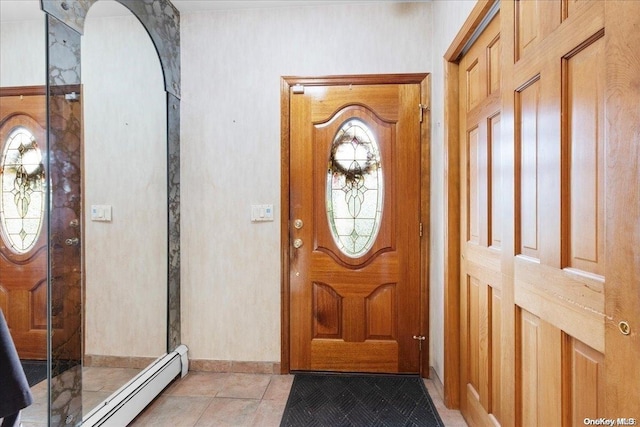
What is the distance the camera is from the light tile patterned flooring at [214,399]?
1694 millimetres

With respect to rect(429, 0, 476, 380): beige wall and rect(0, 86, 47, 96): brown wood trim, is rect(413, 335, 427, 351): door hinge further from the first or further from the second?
rect(0, 86, 47, 96): brown wood trim

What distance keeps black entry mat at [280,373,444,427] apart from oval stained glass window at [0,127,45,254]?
5.31 ft

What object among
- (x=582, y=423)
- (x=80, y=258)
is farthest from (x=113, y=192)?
(x=582, y=423)

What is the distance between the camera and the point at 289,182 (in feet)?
7.56

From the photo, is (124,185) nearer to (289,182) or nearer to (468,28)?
(289,182)

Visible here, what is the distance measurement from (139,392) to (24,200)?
1218 millimetres

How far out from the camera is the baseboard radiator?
62.7 inches

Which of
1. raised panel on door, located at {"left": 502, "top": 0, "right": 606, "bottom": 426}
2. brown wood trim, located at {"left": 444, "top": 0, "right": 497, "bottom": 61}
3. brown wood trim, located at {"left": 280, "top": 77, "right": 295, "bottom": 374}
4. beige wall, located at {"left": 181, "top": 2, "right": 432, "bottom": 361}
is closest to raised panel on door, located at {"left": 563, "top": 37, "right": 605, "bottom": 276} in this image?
raised panel on door, located at {"left": 502, "top": 0, "right": 606, "bottom": 426}

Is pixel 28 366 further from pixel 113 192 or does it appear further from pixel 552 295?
pixel 552 295

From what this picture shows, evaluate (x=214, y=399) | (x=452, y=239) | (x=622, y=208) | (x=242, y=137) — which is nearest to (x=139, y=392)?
(x=214, y=399)

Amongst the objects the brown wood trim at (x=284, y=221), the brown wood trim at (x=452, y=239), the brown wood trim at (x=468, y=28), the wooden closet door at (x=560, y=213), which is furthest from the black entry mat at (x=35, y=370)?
the brown wood trim at (x=468, y=28)

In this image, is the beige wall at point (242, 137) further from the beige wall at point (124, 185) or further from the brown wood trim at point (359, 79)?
the beige wall at point (124, 185)

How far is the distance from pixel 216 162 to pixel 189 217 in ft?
1.54

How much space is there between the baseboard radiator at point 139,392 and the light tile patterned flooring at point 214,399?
0.14 feet
